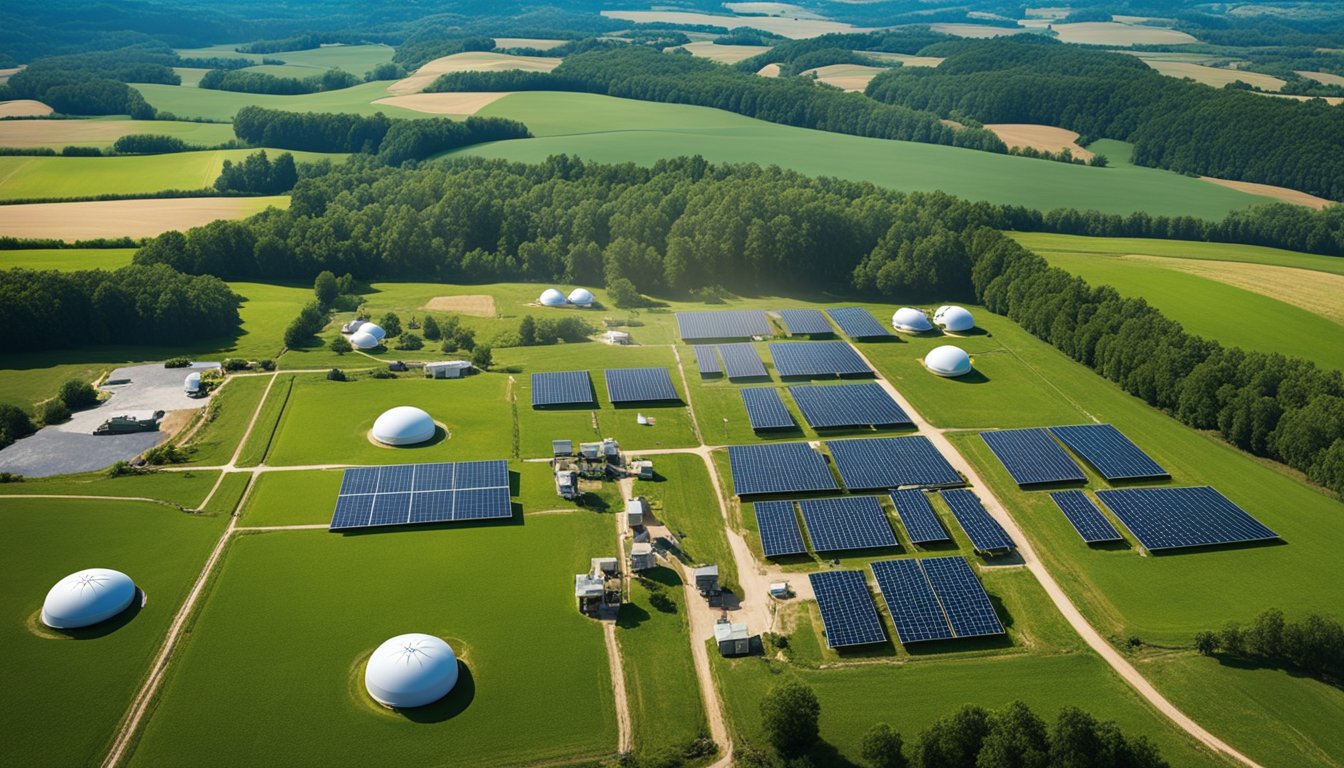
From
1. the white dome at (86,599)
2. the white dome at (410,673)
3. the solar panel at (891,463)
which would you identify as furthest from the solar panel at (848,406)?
the white dome at (86,599)

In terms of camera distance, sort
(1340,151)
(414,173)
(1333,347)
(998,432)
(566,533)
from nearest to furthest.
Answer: (566,533)
(998,432)
(1333,347)
(414,173)
(1340,151)

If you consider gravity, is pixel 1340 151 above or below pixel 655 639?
above

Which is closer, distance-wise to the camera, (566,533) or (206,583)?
(206,583)

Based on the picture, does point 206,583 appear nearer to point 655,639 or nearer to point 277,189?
point 655,639

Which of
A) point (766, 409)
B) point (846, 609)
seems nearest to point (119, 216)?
point (766, 409)

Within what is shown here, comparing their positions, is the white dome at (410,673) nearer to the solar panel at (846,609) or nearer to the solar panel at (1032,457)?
the solar panel at (846,609)

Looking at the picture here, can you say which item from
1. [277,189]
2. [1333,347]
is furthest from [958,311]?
[277,189]

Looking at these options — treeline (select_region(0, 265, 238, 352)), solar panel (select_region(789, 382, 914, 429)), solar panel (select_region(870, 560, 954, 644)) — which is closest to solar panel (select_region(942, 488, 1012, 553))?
solar panel (select_region(870, 560, 954, 644))

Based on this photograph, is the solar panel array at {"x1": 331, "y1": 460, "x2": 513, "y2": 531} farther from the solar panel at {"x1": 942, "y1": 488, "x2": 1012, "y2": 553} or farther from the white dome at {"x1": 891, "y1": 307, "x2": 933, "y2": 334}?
the white dome at {"x1": 891, "y1": 307, "x2": 933, "y2": 334}
